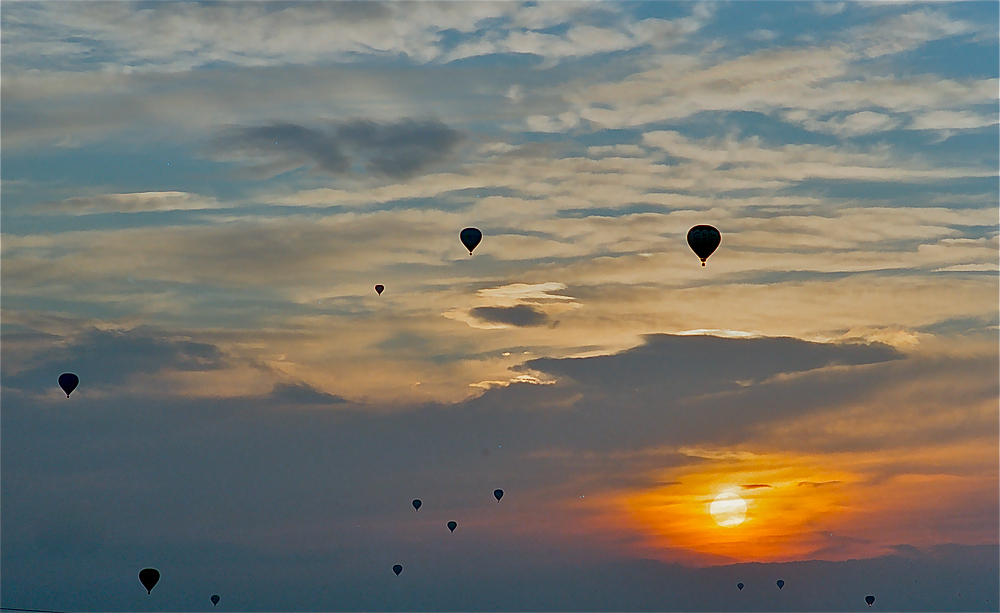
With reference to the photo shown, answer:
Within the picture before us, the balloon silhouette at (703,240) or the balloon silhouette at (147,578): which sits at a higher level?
the balloon silhouette at (703,240)

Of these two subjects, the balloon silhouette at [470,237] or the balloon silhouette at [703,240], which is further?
the balloon silhouette at [470,237]

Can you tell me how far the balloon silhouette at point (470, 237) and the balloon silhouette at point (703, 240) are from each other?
21.5m

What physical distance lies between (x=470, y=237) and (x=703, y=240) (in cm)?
2328

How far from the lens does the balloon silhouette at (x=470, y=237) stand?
4516 inches

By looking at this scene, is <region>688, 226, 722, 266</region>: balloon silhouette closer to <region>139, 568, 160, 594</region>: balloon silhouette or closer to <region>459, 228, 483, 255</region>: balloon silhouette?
<region>459, 228, 483, 255</region>: balloon silhouette

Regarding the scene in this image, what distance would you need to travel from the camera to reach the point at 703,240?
104 m

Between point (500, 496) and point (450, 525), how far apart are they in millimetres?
15199

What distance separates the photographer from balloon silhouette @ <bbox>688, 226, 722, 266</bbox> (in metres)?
104

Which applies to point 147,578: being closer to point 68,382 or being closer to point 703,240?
point 68,382

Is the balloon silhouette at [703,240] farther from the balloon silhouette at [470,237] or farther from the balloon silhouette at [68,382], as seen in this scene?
the balloon silhouette at [68,382]

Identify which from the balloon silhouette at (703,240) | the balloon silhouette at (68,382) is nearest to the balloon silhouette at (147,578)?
the balloon silhouette at (68,382)

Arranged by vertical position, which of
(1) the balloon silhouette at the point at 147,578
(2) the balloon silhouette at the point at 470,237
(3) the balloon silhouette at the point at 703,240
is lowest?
(1) the balloon silhouette at the point at 147,578

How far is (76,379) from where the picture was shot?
11969 centimetres

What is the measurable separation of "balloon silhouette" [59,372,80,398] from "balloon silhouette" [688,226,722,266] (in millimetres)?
61976
